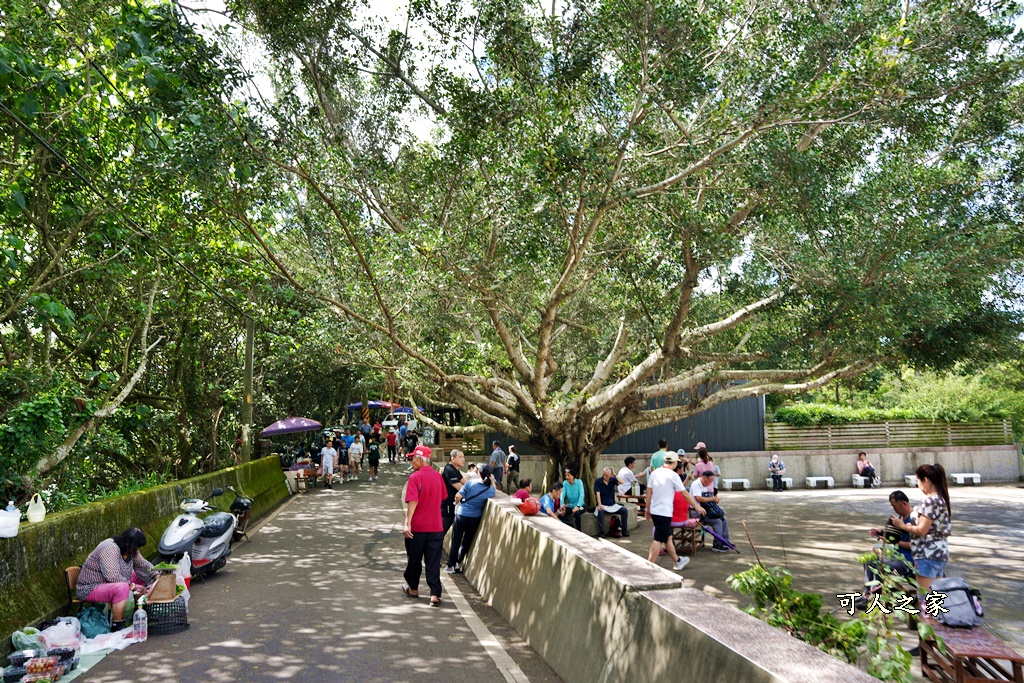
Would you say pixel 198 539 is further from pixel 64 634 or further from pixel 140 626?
pixel 64 634

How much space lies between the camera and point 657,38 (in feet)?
37.3

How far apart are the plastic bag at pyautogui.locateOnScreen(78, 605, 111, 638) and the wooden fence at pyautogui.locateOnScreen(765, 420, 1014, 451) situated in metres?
24.2

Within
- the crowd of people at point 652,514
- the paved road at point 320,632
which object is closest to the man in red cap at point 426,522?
the crowd of people at point 652,514

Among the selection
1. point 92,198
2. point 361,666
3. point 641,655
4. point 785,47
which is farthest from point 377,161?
point 641,655

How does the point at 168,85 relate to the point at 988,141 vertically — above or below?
below

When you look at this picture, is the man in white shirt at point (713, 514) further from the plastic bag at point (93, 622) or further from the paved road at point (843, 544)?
the plastic bag at point (93, 622)

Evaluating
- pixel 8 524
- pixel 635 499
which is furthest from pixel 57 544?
pixel 635 499

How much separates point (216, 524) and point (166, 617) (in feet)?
9.97

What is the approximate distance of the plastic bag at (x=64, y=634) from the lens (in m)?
6.73

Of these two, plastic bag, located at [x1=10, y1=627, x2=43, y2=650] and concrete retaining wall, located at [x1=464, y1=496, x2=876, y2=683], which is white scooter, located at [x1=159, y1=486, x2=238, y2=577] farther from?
concrete retaining wall, located at [x1=464, y1=496, x2=876, y2=683]

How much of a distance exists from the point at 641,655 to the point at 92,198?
13.3m

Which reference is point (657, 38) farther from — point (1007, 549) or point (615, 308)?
point (1007, 549)

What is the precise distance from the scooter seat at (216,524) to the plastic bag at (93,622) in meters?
2.87

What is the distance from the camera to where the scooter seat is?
10477 mm
